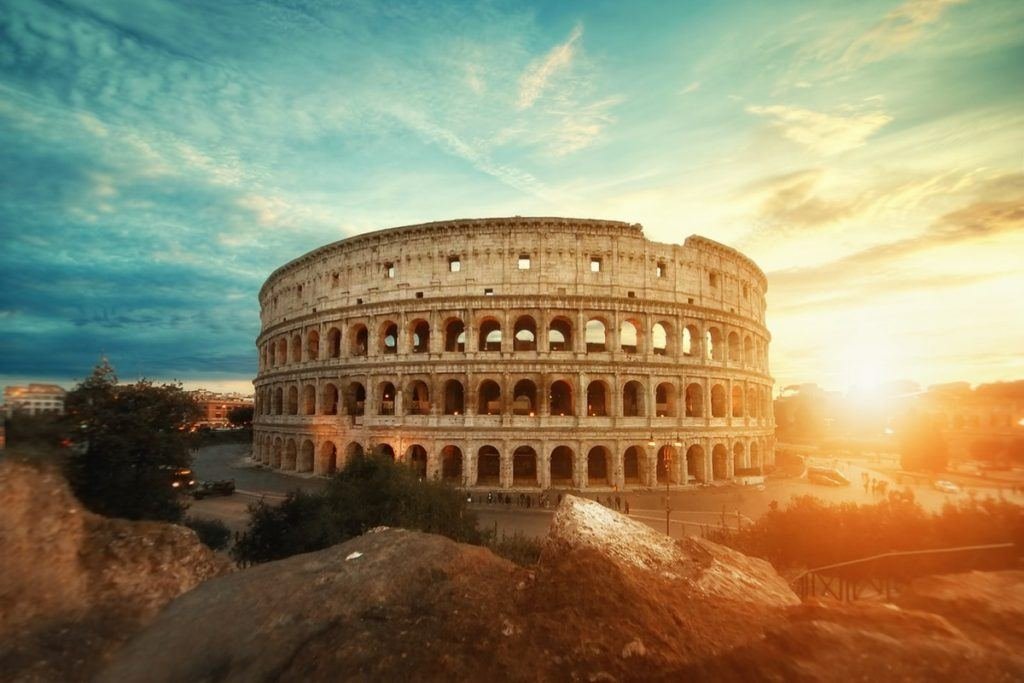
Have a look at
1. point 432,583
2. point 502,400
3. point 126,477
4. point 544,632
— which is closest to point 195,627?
point 432,583

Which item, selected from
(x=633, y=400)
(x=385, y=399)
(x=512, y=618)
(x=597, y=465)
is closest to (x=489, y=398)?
(x=385, y=399)

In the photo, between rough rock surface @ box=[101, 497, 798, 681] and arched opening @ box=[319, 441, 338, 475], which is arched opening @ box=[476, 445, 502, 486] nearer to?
arched opening @ box=[319, 441, 338, 475]

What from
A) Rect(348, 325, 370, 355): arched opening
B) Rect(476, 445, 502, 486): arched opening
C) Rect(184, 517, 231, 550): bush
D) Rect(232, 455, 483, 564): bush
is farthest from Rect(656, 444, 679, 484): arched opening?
Rect(184, 517, 231, 550): bush

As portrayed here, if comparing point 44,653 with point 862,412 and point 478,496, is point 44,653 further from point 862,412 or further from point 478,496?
point 862,412

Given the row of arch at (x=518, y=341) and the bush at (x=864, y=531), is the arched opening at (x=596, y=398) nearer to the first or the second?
the row of arch at (x=518, y=341)

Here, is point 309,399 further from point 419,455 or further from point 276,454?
point 419,455
